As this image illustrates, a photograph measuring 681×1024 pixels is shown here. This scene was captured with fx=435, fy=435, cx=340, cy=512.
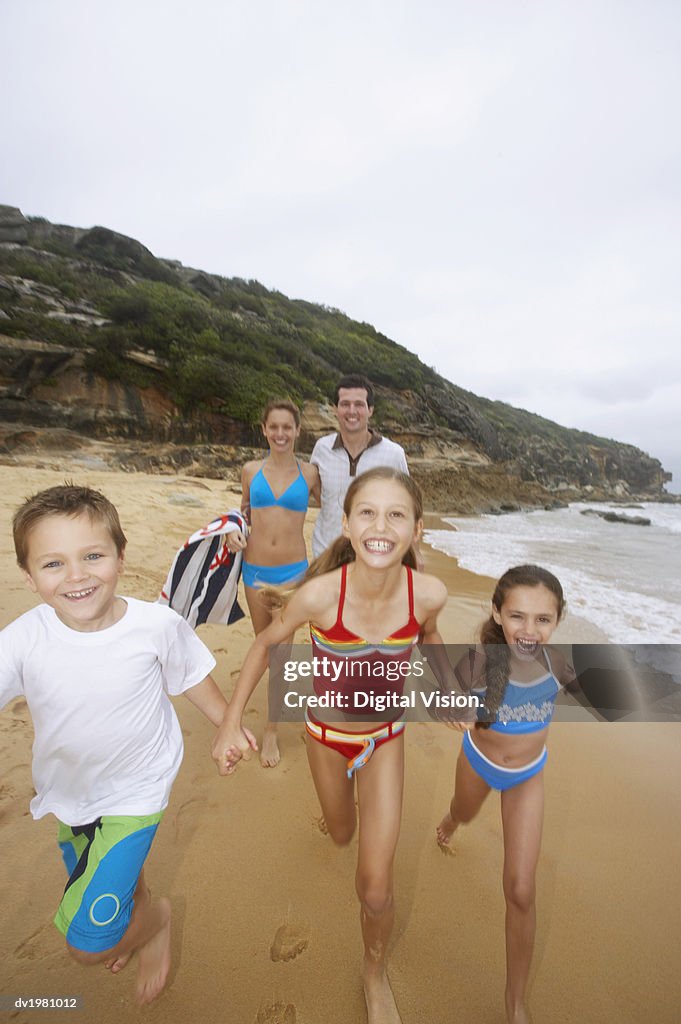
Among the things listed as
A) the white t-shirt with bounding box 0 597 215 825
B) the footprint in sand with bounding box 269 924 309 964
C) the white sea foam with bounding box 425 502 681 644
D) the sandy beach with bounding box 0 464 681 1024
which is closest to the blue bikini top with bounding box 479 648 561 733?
the sandy beach with bounding box 0 464 681 1024

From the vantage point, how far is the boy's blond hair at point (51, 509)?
1.51 m

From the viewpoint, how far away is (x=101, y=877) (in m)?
1.48

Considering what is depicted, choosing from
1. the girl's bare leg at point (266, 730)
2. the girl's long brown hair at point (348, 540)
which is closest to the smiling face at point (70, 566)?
the girl's long brown hair at point (348, 540)

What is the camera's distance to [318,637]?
2.07 m

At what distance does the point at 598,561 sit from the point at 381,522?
10676mm

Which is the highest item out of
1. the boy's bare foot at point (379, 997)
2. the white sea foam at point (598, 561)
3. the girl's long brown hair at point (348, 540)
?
the girl's long brown hair at point (348, 540)

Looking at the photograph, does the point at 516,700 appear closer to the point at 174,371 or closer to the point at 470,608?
the point at 470,608

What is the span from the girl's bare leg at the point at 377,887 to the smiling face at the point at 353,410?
2.36 meters

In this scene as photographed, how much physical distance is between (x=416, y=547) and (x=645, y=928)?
2007 millimetres

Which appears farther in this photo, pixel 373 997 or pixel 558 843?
pixel 558 843

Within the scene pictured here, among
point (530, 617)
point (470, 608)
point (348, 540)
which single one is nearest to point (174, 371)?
point (470, 608)

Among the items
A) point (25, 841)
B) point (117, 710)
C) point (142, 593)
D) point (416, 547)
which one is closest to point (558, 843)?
point (416, 547)

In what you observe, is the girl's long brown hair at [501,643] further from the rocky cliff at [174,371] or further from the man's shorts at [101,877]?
the rocky cliff at [174,371]

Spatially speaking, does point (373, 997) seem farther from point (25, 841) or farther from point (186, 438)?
point (186, 438)
